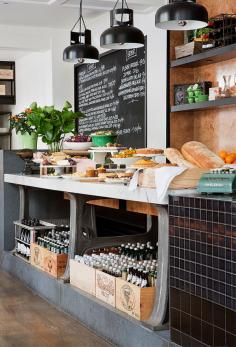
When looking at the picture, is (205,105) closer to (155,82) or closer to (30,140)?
(155,82)

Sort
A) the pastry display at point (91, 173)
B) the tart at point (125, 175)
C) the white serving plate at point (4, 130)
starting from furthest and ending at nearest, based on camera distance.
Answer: the white serving plate at point (4, 130)
the pastry display at point (91, 173)
the tart at point (125, 175)

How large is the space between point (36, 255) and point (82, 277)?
1.22 m

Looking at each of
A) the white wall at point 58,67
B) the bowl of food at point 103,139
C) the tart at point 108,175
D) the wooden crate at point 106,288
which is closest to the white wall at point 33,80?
the white wall at point 58,67

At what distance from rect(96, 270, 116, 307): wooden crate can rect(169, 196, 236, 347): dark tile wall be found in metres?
0.85

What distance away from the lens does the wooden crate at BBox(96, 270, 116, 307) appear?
409 cm

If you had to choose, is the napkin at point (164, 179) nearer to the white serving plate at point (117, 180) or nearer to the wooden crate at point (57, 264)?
the white serving plate at point (117, 180)

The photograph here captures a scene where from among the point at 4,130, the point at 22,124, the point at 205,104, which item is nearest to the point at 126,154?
the point at 205,104

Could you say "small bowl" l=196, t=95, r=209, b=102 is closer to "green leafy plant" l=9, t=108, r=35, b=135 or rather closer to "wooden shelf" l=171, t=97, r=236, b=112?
"wooden shelf" l=171, t=97, r=236, b=112

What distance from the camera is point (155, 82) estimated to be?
7035 millimetres

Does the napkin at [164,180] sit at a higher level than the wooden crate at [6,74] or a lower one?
lower

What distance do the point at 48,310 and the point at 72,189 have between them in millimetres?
952

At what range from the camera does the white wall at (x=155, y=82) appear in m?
6.87

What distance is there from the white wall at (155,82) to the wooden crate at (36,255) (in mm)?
1950

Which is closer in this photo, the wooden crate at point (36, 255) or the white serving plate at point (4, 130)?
the wooden crate at point (36, 255)
